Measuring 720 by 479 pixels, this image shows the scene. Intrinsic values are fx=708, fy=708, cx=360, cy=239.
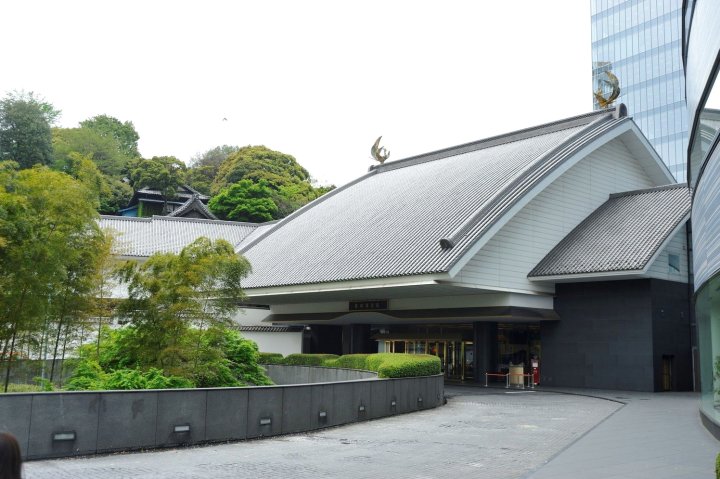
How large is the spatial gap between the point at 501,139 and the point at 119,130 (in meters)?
60.2

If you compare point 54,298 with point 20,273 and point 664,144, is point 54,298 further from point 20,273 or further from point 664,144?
point 664,144

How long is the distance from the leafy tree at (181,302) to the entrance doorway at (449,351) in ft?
51.5

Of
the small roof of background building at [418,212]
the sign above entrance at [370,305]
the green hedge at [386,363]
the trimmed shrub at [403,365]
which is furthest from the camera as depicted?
the sign above entrance at [370,305]

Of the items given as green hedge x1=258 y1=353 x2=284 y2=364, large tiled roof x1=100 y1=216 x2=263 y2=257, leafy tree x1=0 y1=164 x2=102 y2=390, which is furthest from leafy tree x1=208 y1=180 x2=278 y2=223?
leafy tree x1=0 y1=164 x2=102 y2=390

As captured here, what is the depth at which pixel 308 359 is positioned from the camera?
26.5 m

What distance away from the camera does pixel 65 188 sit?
15289 millimetres

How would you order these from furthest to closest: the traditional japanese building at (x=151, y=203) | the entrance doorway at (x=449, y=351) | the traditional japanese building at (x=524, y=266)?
the traditional japanese building at (x=151, y=203)
the entrance doorway at (x=449, y=351)
the traditional japanese building at (x=524, y=266)

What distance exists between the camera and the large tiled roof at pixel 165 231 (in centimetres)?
4194

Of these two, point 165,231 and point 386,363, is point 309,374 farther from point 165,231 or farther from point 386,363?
point 165,231

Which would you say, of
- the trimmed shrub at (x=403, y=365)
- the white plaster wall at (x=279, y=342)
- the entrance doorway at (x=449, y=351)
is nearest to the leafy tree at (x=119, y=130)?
the white plaster wall at (x=279, y=342)

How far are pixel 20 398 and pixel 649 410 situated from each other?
589 inches

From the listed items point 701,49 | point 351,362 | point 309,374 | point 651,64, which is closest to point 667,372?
point 351,362

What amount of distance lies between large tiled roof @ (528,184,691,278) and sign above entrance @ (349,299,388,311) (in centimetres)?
633

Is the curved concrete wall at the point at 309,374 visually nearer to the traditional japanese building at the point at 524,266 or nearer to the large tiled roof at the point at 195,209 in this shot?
the traditional japanese building at the point at 524,266
